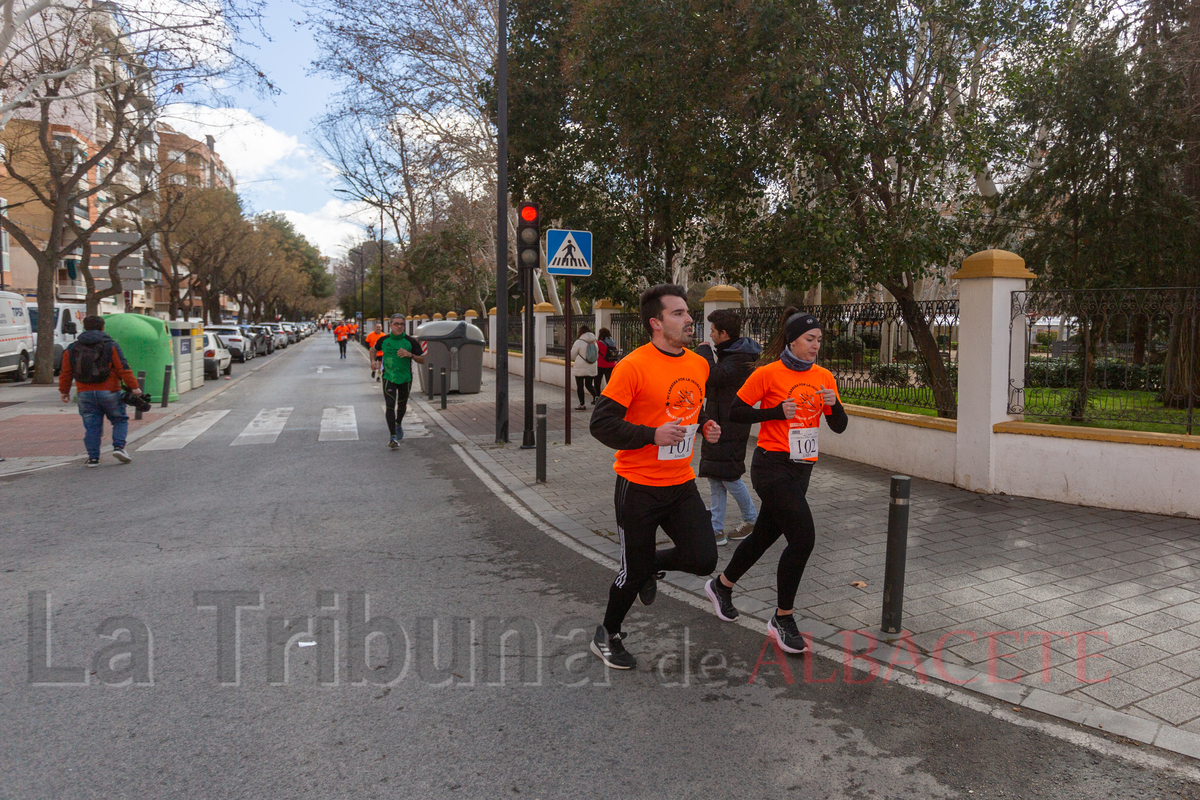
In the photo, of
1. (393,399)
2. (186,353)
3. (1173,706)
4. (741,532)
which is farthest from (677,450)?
(186,353)

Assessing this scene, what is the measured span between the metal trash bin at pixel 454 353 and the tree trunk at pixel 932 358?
11.3 meters

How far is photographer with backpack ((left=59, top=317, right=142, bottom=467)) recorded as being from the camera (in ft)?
30.9

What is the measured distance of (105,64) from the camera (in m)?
20.0

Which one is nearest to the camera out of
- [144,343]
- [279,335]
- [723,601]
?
[723,601]

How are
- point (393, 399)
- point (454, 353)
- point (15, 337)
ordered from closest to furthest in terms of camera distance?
point (393, 399) < point (454, 353) < point (15, 337)

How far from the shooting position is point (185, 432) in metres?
12.7

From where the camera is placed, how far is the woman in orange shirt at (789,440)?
4141mm

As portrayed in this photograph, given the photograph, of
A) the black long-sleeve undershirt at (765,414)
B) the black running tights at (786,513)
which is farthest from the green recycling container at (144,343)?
the black running tights at (786,513)

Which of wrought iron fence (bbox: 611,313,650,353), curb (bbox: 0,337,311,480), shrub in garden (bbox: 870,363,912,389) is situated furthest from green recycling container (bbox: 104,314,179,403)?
shrub in garden (bbox: 870,363,912,389)

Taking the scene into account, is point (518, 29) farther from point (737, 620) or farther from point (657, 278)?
point (737, 620)

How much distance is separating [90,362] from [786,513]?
28.2 feet

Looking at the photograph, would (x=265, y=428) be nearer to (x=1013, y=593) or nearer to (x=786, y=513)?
(x=786, y=513)

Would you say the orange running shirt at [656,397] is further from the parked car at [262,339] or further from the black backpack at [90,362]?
the parked car at [262,339]

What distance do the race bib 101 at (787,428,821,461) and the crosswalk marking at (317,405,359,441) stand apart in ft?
30.1
